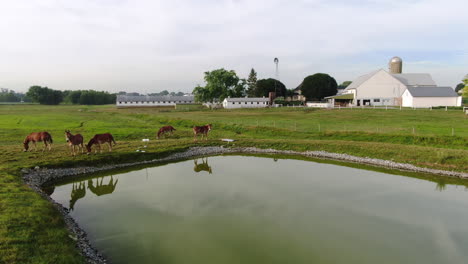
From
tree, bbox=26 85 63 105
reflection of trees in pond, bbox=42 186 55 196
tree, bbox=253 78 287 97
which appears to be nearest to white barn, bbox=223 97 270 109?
tree, bbox=253 78 287 97

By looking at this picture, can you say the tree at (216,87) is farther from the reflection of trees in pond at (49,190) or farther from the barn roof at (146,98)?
the reflection of trees in pond at (49,190)

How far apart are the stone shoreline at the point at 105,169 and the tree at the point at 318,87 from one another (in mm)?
65793

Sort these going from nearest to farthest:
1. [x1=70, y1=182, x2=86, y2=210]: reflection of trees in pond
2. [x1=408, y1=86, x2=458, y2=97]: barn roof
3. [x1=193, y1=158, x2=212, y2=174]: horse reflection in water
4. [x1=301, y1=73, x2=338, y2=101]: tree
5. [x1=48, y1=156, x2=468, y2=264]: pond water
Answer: [x1=48, y1=156, x2=468, y2=264]: pond water < [x1=70, y1=182, x2=86, y2=210]: reflection of trees in pond < [x1=193, y1=158, x2=212, y2=174]: horse reflection in water < [x1=408, y1=86, x2=458, y2=97]: barn roof < [x1=301, y1=73, x2=338, y2=101]: tree

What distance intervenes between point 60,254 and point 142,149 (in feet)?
46.9

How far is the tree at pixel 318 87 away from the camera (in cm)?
8444

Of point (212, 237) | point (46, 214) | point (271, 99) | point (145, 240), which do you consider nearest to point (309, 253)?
point (212, 237)

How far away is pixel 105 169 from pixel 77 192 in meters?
3.81

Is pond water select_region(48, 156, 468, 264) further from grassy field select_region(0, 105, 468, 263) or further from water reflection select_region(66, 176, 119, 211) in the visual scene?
grassy field select_region(0, 105, 468, 263)

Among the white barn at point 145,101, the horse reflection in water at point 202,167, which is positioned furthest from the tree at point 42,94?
the horse reflection in water at point 202,167

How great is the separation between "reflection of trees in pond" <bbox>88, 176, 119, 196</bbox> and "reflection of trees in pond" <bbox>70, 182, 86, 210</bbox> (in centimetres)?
39

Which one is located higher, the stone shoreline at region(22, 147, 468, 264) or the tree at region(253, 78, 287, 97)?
the tree at region(253, 78, 287, 97)

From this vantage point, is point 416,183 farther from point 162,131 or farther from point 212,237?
point 162,131

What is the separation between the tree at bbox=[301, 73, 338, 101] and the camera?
84.4m

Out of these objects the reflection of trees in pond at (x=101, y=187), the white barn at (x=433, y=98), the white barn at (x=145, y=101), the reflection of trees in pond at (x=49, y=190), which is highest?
the white barn at (x=145, y=101)
